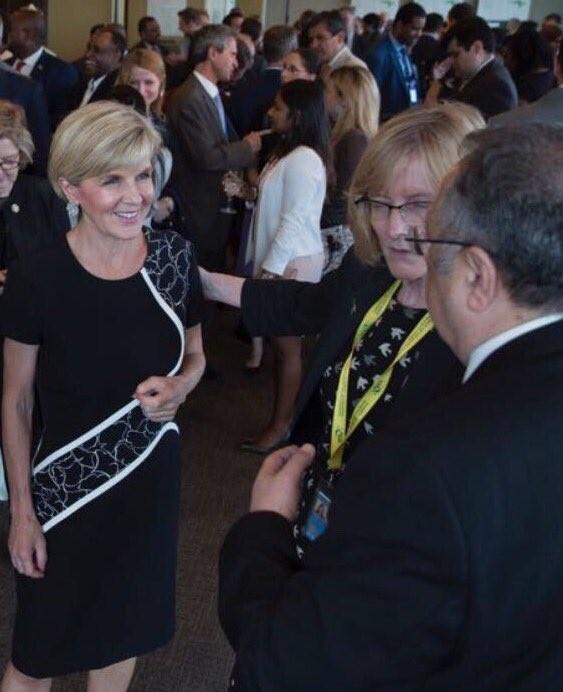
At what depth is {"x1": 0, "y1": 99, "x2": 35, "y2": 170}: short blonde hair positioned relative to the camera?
2.29 m

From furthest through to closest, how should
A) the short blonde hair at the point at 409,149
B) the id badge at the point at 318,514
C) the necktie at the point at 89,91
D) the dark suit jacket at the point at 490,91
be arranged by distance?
1. the necktie at the point at 89,91
2. the dark suit jacket at the point at 490,91
3. the short blonde hair at the point at 409,149
4. the id badge at the point at 318,514

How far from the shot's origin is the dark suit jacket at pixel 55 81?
5137mm

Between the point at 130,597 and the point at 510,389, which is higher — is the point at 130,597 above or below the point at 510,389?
below

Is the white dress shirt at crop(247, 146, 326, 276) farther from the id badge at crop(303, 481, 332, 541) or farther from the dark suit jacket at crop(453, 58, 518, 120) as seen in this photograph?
the id badge at crop(303, 481, 332, 541)


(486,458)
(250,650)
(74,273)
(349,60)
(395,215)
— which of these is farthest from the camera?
(349,60)

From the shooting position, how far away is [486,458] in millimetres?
717

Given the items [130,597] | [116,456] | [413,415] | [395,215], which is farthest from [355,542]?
[130,597]

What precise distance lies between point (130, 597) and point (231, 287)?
0.67m

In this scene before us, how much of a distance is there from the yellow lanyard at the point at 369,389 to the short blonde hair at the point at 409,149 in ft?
0.33

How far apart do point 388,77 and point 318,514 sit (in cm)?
583

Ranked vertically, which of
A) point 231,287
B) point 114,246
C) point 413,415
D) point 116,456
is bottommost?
point 116,456

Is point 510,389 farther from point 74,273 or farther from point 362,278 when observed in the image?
point 74,273

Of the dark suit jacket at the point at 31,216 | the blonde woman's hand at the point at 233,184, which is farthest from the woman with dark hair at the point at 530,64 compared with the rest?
the dark suit jacket at the point at 31,216

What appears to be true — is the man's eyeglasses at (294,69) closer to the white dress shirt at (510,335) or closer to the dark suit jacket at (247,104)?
the dark suit jacket at (247,104)
